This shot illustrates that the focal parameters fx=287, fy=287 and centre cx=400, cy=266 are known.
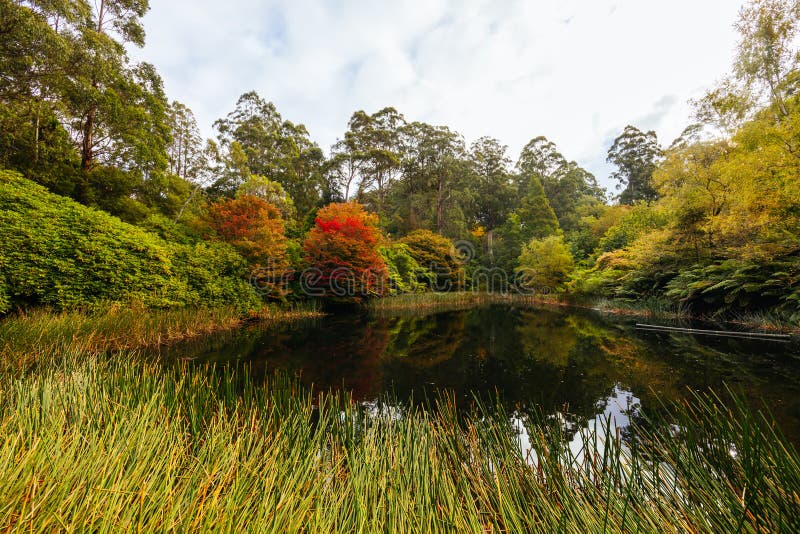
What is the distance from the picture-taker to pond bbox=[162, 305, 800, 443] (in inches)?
138

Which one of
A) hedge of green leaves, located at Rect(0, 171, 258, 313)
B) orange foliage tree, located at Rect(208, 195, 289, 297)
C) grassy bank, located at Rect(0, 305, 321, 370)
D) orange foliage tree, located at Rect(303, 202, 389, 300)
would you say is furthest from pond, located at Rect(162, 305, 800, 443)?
orange foliage tree, located at Rect(303, 202, 389, 300)

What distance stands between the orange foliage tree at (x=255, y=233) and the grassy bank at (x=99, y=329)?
231 centimetres

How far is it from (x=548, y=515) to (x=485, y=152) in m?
36.8

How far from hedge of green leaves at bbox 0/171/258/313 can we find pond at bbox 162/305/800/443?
6.75 ft

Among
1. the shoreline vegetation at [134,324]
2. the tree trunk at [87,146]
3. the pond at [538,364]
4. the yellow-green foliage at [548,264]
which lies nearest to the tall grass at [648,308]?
the shoreline vegetation at [134,324]

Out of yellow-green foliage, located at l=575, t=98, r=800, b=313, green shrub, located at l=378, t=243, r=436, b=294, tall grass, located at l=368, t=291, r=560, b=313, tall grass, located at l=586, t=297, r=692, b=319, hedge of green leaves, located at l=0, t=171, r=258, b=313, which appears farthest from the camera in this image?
green shrub, located at l=378, t=243, r=436, b=294

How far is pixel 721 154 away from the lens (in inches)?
411

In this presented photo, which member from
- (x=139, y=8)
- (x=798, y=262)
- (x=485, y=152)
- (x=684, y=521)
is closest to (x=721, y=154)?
(x=798, y=262)

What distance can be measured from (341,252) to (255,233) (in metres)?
3.20

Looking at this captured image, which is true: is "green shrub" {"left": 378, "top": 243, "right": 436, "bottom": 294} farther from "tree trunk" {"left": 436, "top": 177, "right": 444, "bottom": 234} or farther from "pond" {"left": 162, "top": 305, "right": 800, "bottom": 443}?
"pond" {"left": 162, "top": 305, "right": 800, "bottom": 443}

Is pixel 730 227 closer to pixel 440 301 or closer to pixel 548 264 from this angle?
pixel 440 301

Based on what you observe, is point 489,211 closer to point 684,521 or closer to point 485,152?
point 485,152

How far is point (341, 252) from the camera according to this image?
11648 millimetres

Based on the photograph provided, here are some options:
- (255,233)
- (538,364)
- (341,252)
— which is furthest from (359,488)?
(255,233)
